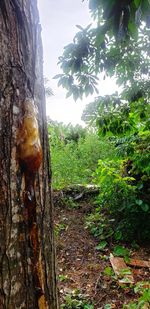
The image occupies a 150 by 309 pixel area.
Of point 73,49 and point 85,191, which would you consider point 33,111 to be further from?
point 85,191

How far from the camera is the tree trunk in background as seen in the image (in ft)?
2.81

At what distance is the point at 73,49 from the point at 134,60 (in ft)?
2.68

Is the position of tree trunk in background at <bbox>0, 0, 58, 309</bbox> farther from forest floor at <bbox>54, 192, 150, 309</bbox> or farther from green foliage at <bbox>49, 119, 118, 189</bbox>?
green foliage at <bbox>49, 119, 118, 189</bbox>

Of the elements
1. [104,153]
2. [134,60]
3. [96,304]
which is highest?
[134,60]

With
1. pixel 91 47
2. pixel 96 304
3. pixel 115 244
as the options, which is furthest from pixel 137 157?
pixel 96 304

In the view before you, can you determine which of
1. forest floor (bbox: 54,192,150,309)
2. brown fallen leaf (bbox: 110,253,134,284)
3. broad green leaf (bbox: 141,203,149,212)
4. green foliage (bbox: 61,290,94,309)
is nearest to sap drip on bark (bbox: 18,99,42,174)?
forest floor (bbox: 54,192,150,309)

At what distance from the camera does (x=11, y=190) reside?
0.86m

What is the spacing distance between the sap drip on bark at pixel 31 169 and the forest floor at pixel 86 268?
0.91 meters

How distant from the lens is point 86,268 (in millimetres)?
3201

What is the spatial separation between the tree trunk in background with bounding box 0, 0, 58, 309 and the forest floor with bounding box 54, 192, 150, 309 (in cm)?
91

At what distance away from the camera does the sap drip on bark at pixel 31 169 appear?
2.94ft

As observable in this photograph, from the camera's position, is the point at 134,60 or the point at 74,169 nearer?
the point at 134,60

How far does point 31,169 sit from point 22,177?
0.13 ft

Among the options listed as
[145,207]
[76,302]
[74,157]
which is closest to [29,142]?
[76,302]
